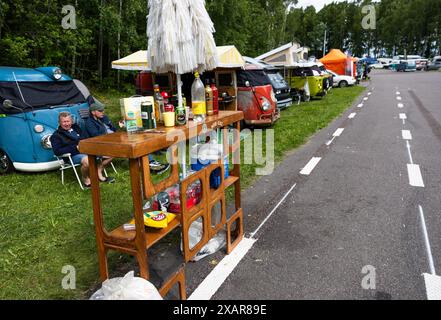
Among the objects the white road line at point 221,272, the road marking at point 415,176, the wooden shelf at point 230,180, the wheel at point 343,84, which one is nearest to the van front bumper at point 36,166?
the wooden shelf at point 230,180

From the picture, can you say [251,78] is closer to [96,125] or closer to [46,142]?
[96,125]

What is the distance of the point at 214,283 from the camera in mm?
3205

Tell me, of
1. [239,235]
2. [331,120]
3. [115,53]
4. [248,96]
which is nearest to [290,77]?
[331,120]

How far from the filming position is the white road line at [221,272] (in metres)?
3.06

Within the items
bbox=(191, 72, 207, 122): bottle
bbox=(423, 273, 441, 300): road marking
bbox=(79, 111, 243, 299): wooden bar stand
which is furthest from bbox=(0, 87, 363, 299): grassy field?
bbox=(423, 273, 441, 300): road marking

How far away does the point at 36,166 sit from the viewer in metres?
6.56

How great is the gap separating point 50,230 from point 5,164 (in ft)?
10.9

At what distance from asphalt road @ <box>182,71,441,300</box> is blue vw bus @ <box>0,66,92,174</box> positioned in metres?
3.99

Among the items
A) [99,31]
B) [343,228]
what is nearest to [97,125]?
[343,228]

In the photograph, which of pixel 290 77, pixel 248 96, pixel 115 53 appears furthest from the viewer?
pixel 115 53

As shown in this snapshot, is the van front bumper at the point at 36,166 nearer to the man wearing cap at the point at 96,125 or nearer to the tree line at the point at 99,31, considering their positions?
the man wearing cap at the point at 96,125

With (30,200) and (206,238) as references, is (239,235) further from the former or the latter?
(30,200)

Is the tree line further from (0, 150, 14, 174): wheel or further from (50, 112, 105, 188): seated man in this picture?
(50, 112, 105, 188): seated man
